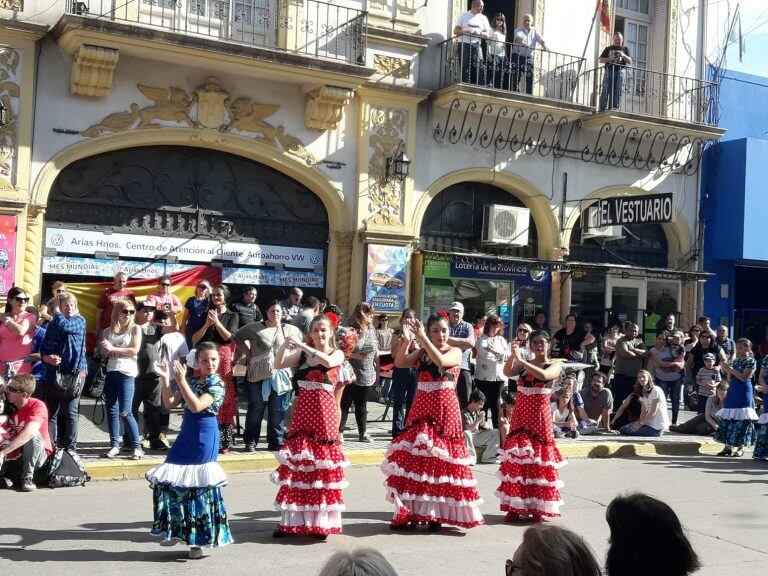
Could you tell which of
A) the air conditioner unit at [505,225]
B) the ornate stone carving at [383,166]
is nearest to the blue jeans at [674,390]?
the air conditioner unit at [505,225]

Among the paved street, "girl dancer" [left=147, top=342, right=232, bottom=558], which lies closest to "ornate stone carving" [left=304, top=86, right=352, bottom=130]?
the paved street

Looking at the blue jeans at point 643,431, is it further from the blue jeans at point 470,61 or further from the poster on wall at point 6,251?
the poster on wall at point 6,251

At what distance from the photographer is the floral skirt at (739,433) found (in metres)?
13.4

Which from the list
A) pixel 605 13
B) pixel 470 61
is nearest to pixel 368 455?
pixel 470 61

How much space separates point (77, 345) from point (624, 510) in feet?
25.9

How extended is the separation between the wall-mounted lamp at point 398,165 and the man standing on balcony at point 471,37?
1748mm

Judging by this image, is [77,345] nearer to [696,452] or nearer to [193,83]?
[193,83]

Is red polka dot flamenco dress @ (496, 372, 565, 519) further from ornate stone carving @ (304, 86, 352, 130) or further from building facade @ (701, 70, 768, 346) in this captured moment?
building facade @ (701, 70, 768, 346)

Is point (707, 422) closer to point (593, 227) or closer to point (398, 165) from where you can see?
point (593, 227)

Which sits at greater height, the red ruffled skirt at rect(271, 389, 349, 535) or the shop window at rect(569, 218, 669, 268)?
the shop window at rect(569, 218, 669, 268)

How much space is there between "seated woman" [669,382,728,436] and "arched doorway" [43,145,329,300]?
251 inches

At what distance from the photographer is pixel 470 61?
17047mm

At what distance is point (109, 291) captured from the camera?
13.8 m

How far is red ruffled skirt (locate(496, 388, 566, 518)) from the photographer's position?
→ 8.51m
